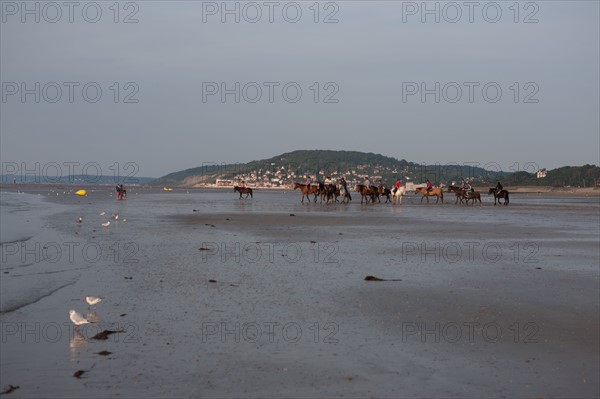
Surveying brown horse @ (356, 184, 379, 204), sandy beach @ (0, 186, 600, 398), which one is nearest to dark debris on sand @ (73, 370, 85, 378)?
sandy beach @ (0, 186, 600, 398)

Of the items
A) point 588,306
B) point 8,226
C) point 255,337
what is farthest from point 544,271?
point 8,226

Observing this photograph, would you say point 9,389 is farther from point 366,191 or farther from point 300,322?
point 366,191

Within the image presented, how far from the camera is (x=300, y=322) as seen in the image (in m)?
7.95

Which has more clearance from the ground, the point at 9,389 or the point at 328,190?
the point at 328,190

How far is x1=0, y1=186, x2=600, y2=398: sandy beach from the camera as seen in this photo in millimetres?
5711

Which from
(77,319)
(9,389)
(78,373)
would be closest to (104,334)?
(77,319)

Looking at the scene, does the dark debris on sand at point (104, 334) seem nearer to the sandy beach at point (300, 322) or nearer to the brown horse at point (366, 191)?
the sandy beach at point (300, 322)

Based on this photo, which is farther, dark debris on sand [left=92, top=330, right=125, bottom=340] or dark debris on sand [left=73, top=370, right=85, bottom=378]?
dark debris on sand [left=92, top=330, right=125, bottom=340]

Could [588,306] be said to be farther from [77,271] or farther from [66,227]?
[66,227]

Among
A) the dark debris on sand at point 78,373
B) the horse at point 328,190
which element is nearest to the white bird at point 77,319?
the dark debris on sand at point 78,373

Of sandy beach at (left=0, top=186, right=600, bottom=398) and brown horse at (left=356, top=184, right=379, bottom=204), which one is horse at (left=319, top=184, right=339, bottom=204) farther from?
sandy beach at (left=0, top=186, right=600, bottom=398)

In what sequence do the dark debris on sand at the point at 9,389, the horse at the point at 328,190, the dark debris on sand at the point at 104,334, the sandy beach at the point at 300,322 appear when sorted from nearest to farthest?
the dark debris on sand at the point at 9,389 < the sandy beach at the point at 300,322 < the dark debris on sand at the point at 104,334 < the horse at the point at 328,190

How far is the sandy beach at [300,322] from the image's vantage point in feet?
18.7

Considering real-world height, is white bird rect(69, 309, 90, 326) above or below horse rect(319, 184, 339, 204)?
below
